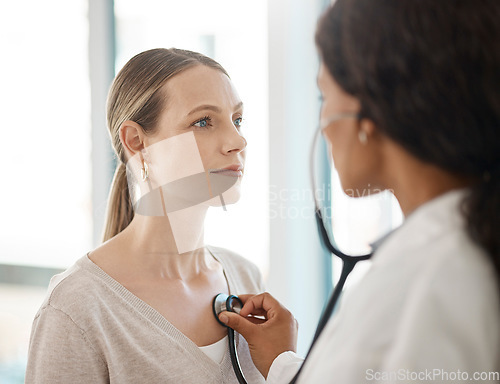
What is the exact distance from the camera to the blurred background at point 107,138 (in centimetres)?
170

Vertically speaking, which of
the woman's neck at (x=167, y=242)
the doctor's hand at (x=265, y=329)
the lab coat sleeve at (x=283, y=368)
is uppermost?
the woman's neck at (x=167, y=242)

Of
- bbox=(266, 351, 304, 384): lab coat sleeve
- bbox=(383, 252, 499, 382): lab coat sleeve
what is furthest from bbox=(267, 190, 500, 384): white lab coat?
bbox=(266, 351, 304, 384): lab coat sleeve

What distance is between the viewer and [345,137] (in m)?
0.63

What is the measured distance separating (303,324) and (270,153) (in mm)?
595

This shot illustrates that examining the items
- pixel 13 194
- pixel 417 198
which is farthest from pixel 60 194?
pixel 417 198

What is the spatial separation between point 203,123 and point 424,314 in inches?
28.5

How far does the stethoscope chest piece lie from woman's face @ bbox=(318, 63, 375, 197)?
0.56 m

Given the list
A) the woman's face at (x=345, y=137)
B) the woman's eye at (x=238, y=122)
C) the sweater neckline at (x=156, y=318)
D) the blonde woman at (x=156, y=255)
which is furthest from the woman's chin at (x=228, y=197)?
the woman's face at (x=345, y=137)

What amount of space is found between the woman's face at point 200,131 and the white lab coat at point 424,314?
2.02 feet

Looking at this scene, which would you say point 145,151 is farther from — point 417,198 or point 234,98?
point 417,198

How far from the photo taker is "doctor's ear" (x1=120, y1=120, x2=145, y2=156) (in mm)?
1133

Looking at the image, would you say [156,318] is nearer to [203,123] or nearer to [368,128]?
[203,123]

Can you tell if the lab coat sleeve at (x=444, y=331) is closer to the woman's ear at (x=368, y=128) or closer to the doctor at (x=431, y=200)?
the doctor at (x=431, y=200)

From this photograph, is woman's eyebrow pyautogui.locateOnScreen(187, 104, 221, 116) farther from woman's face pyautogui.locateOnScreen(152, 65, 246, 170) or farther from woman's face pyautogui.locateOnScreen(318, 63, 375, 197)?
woman's face pyautogui.locateOnScreen(318, 63, 375, 197)
